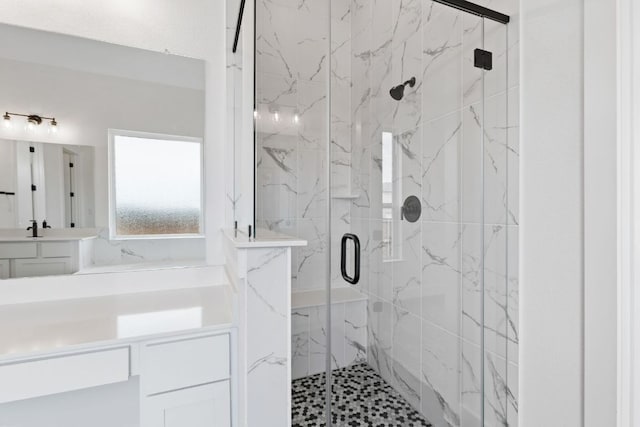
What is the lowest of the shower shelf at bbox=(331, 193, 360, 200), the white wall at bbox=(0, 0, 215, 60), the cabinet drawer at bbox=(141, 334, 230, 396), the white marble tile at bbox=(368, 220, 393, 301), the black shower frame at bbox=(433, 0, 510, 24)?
the cabinet drawer at bbox=(141, 334, 230, 396)

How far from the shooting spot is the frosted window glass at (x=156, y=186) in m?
1.68

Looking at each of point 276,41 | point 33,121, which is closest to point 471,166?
point 276,41

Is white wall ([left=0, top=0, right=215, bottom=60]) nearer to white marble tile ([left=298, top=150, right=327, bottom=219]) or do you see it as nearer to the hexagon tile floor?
white marble tile ([left=298, top=150, right=327, bottom=219])

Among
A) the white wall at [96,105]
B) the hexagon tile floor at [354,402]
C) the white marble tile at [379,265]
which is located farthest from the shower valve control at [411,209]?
the white wall at [96,105]

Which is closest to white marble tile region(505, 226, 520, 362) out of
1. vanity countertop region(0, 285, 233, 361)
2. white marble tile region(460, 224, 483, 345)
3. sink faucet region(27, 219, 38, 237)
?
white marble tile region(460, 224, 483, 345)

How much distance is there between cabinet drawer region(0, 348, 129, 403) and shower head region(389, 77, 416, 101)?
153 cm

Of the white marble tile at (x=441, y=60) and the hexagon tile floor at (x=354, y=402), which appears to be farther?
the hexagon tile floor at (x=354, y=402)

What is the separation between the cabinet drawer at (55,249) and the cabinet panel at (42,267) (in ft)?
0.06

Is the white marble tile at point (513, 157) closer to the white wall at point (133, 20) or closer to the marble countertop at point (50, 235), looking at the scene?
the white wall at point (133, 20)

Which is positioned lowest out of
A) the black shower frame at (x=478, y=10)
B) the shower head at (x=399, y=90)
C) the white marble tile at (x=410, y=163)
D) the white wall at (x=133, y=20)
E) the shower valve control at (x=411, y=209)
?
the shower valve control at (x=411, y=209)

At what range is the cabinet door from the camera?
1151 mm

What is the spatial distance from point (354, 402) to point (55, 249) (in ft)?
5.30

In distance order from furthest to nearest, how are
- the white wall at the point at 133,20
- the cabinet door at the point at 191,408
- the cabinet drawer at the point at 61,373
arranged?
the white wall at the point at 133,20, the cabinet door at the point at 191,408, the cabinet drawer at the point at 61,373

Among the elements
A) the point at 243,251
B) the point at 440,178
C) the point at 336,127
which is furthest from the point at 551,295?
the point at 336,127
